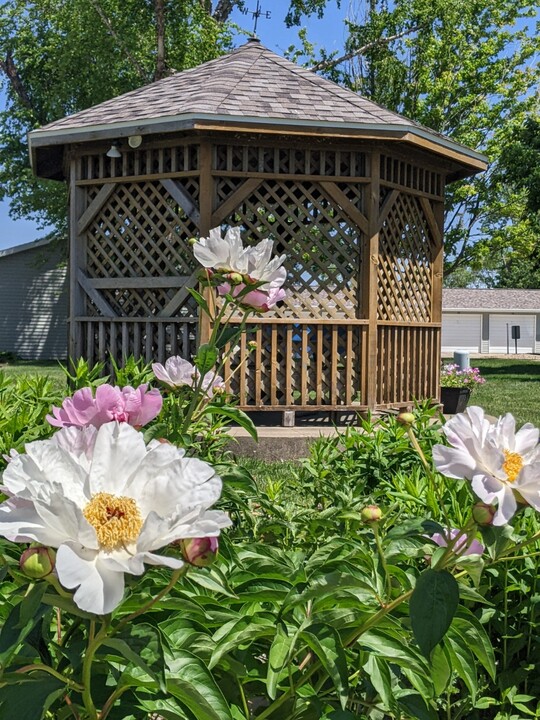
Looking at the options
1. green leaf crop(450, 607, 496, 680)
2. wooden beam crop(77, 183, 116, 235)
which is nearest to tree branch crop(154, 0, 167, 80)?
wooden beam crop(77, 183, 116, 235)

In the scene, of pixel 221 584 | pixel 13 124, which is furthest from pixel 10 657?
pixel 13 124

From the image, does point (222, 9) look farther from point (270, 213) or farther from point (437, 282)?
point (270, 213)

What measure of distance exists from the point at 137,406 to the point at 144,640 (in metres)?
0.41

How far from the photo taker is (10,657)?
0.96 meters

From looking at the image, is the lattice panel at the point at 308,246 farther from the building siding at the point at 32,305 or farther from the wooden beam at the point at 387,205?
the building siding at the point at 32,305

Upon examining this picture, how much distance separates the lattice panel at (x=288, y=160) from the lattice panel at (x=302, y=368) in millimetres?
1665

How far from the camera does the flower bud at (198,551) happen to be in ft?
2.81

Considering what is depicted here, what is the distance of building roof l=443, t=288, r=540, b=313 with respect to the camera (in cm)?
4856

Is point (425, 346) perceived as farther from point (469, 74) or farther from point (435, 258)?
point (469, 74)

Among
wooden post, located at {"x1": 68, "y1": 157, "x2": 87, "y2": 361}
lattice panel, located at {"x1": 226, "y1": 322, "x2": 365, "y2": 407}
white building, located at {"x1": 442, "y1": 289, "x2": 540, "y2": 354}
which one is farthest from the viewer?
white building, located at {"x1": 442, "y1": 289, "x2": 540, "y2": 354}

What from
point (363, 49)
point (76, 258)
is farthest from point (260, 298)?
point (363, 49)

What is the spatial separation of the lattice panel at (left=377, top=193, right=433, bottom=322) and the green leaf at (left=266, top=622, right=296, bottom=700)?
24.7 feet

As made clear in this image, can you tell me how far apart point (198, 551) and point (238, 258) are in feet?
2.84

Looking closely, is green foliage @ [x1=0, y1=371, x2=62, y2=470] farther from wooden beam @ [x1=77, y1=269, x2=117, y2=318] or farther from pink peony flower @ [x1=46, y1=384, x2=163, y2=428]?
wooden beam @ [x1=77, y1=269, x2=117, y2=318]
